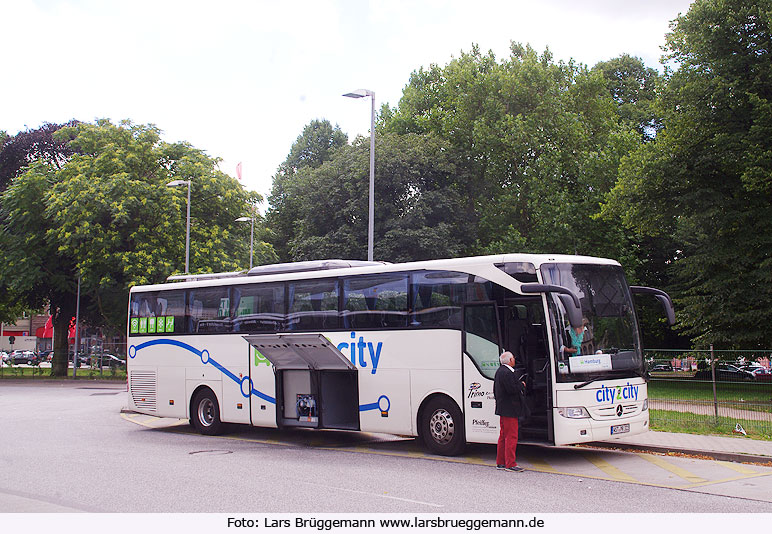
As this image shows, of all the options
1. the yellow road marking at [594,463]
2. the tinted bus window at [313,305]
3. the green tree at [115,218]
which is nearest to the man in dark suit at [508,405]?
the yellow road marking at [594,463]

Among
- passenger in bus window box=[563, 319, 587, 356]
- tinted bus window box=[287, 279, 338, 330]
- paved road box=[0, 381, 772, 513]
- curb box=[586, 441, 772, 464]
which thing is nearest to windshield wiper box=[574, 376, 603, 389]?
passenger in bus window box=[563, 319, 587, 356]

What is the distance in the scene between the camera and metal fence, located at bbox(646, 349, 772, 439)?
52.0 ft

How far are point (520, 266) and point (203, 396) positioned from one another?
29.0 feet

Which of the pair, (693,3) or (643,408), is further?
(693,3)

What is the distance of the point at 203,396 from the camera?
17.6 meters

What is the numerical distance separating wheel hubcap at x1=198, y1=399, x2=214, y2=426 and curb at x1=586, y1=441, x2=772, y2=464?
8503 mm

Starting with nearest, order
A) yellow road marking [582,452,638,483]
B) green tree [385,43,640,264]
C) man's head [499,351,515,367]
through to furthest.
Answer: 1. yellow road marking [582,452,638,483]
2. man's head [499,351,515,367]
3. green tree [385,43,640,264]

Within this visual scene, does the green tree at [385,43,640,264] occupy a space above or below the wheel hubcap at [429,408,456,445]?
above

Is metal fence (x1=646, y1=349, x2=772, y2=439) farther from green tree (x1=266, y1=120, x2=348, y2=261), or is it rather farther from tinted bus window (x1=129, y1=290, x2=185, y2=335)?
green tree (x1=266, y1=120, x2=348, y2=261)

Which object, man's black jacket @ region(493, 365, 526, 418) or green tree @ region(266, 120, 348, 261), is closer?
man's black jacket @ region(493, 365, 526, 418)

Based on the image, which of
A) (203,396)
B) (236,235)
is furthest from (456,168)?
(203,396)

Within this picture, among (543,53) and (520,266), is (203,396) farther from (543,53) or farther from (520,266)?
(543,53)

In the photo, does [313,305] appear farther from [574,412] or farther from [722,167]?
[722,167]

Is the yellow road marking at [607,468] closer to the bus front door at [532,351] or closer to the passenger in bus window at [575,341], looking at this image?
the bus front door at [532,351]
